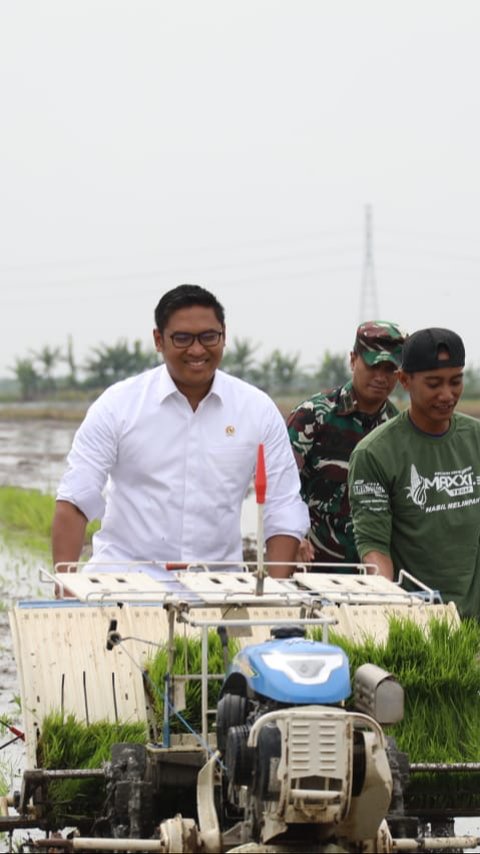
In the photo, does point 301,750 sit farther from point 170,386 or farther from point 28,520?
point 28,520

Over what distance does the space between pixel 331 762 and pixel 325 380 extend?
65.4 m

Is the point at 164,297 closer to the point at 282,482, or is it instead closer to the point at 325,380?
the point at 282,482

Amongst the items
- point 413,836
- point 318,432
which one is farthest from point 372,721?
point 318,432

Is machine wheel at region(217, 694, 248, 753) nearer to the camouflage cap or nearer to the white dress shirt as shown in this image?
the white dress shirt

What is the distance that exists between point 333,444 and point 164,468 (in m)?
1.18

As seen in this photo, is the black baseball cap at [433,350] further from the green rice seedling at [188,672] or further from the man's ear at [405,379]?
the green rice seedling at [188,672]

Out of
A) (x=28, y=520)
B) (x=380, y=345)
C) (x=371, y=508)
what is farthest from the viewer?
(x=28, y=520)

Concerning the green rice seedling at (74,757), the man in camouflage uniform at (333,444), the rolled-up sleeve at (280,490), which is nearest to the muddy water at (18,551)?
the green rice seedling at (74,757)

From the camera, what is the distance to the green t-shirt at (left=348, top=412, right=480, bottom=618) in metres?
5.66

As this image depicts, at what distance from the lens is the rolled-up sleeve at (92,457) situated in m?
6.05

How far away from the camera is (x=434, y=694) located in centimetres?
526

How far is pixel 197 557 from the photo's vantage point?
239 inches

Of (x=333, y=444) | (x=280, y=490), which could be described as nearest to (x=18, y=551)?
(x=333, y=444)

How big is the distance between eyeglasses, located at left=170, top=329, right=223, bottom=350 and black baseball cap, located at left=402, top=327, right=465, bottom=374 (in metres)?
0.82
